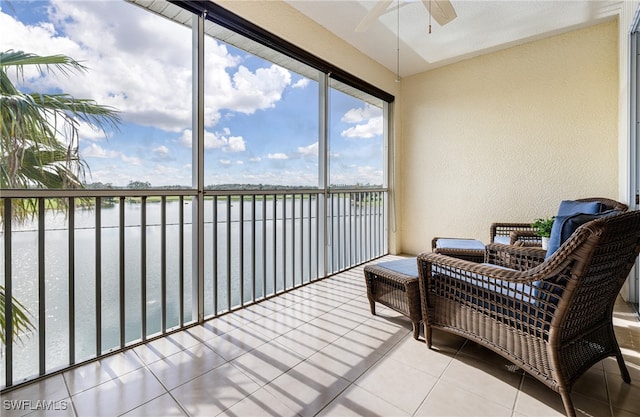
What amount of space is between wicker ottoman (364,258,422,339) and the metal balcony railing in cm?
106

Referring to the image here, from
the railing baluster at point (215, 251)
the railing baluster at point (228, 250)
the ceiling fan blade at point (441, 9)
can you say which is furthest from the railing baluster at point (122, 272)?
the ceiling fan blade at point (441, 9)

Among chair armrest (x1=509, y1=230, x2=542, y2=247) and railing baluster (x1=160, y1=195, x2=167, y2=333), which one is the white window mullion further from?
chair armrest (x1=509, y1=230, x2=542, y2=247)

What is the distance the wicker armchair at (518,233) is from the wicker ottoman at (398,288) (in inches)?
43.2

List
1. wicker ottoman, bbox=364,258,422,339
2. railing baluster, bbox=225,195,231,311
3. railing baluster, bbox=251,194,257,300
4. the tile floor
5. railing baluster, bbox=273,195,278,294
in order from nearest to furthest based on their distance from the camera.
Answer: the tile floor, wicker ottoman, bbox=364,258,422,339, railing baluster, bbox=225,195,231,311, railing baluster, bbox=251,194,257,300, railing baluster, bbox=273,195,278,294

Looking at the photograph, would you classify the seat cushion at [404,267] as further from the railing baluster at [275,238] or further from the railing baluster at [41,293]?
the railing baluster at [41,293]

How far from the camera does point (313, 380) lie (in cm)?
168

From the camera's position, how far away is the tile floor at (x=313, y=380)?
1.45 meters

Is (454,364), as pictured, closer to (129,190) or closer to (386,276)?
(386,276)

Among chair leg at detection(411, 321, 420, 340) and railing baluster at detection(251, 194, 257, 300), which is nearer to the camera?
chair leg at detection(411, 321, 420, 340)

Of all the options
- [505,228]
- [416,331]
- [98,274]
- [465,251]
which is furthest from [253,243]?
[505,228]

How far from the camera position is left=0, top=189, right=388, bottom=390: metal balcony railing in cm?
170

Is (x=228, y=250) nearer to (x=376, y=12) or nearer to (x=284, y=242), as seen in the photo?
(x=284, y=242)

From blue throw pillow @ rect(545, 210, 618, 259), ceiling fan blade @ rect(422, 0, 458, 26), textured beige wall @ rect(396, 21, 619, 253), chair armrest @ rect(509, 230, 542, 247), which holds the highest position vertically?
Answer: ceiling fan blade @ rect(422, 0, 458, 26)

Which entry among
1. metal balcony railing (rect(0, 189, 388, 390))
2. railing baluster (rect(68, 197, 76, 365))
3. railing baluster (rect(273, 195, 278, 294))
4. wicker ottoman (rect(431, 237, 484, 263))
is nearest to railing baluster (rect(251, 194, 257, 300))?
metal balcony railing (rect(0, 189, 388, 390))
